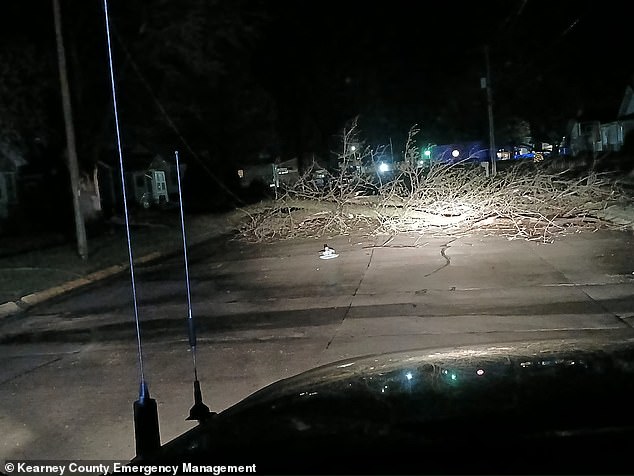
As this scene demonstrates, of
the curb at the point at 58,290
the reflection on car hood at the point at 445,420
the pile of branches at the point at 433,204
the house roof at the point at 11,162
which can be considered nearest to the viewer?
the reflection on car hood at the point at 445,420

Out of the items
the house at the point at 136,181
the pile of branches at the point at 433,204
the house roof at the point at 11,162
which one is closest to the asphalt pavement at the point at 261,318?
the pile of branches at the point at 433,204

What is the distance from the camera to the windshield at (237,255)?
4.84m

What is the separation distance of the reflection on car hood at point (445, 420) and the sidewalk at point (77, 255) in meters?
11.5

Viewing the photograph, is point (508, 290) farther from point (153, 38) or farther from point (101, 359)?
point (153, 38)

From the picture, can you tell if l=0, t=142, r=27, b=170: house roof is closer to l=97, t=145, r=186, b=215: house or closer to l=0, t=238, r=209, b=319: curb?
l=97, t=145, r=186, b=215: house

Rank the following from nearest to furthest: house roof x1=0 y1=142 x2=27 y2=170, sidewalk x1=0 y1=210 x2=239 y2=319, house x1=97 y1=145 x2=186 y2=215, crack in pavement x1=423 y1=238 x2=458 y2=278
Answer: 1. crack in pavement x1=423 y1=238 x2=458 y2=278
2. sidewalk x1=0 y1=210 x2=239 y2=319
3. house roof x1=0 y1=142 x2=27 y2=170
4. house x1=97 y1=145 x2=186 y2=215

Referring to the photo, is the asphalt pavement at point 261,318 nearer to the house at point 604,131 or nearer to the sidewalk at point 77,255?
the sidewalk at point 77,255

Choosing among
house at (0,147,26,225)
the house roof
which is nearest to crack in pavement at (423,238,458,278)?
the house roof

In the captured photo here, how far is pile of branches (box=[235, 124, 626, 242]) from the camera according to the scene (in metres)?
21.8

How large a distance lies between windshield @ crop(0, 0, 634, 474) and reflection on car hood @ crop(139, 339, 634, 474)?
0.03 meters

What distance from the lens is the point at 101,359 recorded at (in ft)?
A: 30.6

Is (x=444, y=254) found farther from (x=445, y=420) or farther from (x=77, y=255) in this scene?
(x=445, y=420)

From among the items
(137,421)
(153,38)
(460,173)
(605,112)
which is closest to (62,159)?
(153,38)

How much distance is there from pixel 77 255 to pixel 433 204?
9.90 metres
